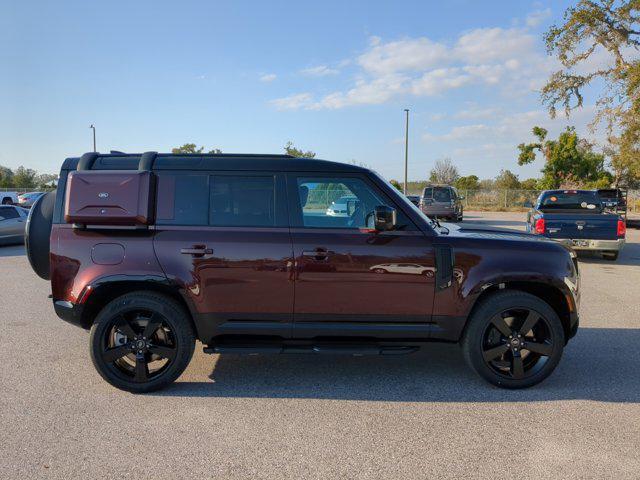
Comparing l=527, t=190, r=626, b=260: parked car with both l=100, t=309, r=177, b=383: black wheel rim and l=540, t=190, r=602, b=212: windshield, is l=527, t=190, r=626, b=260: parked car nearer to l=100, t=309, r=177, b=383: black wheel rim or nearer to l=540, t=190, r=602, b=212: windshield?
l=540, t=190, r=602, b=212: windshield

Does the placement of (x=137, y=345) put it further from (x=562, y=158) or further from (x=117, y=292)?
(x=562, y=158)

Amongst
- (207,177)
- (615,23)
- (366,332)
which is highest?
(615,23)

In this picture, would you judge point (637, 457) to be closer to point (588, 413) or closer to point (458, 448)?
point (588, 413)

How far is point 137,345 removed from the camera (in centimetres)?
411

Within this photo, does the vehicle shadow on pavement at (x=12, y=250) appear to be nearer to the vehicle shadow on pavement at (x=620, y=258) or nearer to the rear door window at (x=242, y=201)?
the rear door window at (x=242, y=201)

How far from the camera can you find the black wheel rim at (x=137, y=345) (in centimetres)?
410

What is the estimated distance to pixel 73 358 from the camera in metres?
4.92

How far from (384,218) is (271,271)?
1012 millimetres

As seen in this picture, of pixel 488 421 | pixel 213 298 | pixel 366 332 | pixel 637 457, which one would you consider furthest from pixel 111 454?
pixel 637 457

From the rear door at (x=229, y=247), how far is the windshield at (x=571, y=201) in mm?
10347

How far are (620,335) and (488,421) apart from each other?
315 cm

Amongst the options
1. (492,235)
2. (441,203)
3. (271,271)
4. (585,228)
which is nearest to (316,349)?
(271,271)

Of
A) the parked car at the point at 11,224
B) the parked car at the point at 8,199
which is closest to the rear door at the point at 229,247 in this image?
the parked car at the point at 11,224

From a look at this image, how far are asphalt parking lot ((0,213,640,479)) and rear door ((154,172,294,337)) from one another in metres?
0.69
